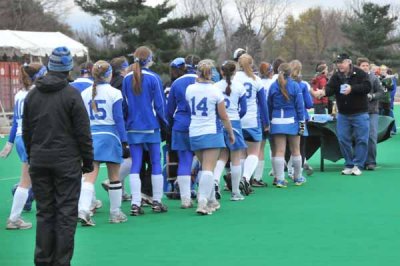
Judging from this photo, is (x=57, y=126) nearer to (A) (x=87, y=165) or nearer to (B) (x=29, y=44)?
(A) (x=87, y=165)

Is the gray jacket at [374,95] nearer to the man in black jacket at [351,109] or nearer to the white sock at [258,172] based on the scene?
the man in black jacket at [351,109]

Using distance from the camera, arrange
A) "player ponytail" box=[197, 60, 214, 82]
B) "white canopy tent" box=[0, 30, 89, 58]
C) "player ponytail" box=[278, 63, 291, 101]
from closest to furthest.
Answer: "player ponytail" box=[197, 60, 214, 82] → "player ponytail" box=[278, 63, 291, 101] → "white canopy tent" box=[0, 30, 89, 58]

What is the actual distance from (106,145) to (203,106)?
52.5 inches

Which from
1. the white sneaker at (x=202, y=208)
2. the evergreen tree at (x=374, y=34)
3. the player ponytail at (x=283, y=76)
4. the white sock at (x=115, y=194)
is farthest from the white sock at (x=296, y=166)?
the evergreen tree at (x=374, y=34)

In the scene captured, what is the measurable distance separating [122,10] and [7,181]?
106 ft

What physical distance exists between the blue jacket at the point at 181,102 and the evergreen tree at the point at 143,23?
32807mm

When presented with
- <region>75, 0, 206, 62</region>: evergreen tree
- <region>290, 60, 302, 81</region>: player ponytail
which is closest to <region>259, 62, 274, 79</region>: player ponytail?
<region>290, 60, 302, 81</region>: player ponytail

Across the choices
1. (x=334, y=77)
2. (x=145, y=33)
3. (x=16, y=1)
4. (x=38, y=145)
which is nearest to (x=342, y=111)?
(x=334, y=77)

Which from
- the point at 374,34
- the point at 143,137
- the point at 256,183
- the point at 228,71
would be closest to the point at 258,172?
the point at 256,183

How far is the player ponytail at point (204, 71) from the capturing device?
9.53 meters

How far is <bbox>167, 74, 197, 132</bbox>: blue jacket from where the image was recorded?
1014 centimetres

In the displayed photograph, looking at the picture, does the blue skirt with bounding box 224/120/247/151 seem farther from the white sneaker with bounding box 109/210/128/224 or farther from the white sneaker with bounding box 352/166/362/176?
the white sneaker with bounding box 352/166/362/176

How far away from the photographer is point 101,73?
8984 millimetres

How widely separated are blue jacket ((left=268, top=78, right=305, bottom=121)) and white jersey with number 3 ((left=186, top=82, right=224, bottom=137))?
2646 millimetres
